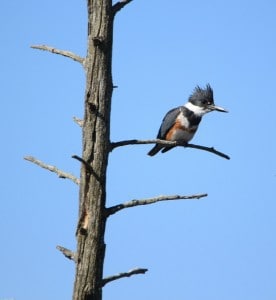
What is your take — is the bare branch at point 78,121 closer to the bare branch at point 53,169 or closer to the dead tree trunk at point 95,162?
the dead tree trunk at point 95,162

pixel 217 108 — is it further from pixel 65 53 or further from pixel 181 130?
pixel 65 53

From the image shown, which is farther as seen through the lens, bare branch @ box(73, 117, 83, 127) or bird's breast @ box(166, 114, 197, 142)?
bird's breast @ box(166, 114, 197, 142)

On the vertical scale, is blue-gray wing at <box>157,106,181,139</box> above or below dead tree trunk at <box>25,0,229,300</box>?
above

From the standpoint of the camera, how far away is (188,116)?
8711 millimetres

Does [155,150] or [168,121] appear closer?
[168,121]

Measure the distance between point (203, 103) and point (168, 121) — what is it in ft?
2.08

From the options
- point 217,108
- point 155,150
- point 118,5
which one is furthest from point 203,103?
point 118,5

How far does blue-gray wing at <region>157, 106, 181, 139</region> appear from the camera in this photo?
28.7 feet

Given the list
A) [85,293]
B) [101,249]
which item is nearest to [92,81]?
[101,249]

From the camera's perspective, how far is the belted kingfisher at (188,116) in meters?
8.63

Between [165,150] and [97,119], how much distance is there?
507 cm

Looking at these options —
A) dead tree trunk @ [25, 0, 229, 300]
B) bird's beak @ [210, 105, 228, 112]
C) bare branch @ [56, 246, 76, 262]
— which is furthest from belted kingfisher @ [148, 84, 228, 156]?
bare branch @ [56, 246, 76, 262]

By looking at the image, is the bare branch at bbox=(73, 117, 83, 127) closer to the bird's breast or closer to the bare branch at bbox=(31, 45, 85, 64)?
the bare branch at bbox=(31, 45, 85, 64)

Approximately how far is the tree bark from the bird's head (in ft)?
14.7
